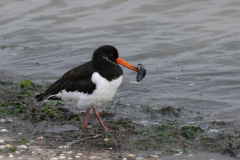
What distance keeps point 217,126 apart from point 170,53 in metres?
5.29

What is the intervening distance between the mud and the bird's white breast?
0.46 m

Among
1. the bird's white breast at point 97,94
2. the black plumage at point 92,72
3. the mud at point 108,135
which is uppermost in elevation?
the black plumage at point 92,72

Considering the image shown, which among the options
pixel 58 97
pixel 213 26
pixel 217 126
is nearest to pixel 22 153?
pixel 58 97

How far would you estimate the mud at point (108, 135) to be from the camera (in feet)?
16.9

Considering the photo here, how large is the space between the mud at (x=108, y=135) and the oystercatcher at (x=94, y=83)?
16.2 inches

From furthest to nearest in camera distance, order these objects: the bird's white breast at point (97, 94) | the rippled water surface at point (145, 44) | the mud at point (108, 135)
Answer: the rippled water surface at point (145, 44) → the bird's white breast at point (97, 94) → the mud at point (108, 135)

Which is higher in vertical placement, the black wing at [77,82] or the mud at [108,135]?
the black wing at [77,82]

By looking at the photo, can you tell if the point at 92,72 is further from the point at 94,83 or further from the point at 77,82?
the point at 77,82

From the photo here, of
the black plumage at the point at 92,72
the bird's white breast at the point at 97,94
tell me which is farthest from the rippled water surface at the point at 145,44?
the black plumage at the point at 92,72

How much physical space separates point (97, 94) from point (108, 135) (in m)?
0.69

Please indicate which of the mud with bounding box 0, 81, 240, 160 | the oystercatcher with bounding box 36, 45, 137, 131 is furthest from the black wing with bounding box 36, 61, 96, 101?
the mud with bounding box 0, 81, 240, 160

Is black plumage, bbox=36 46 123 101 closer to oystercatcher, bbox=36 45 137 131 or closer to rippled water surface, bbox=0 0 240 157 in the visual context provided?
oystercatcher, bbox=36 45 137 131

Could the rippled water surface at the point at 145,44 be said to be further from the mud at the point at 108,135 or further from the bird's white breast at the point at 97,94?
the bird's white breast at the point at 97,94

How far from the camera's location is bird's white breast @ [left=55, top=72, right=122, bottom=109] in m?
6.04
